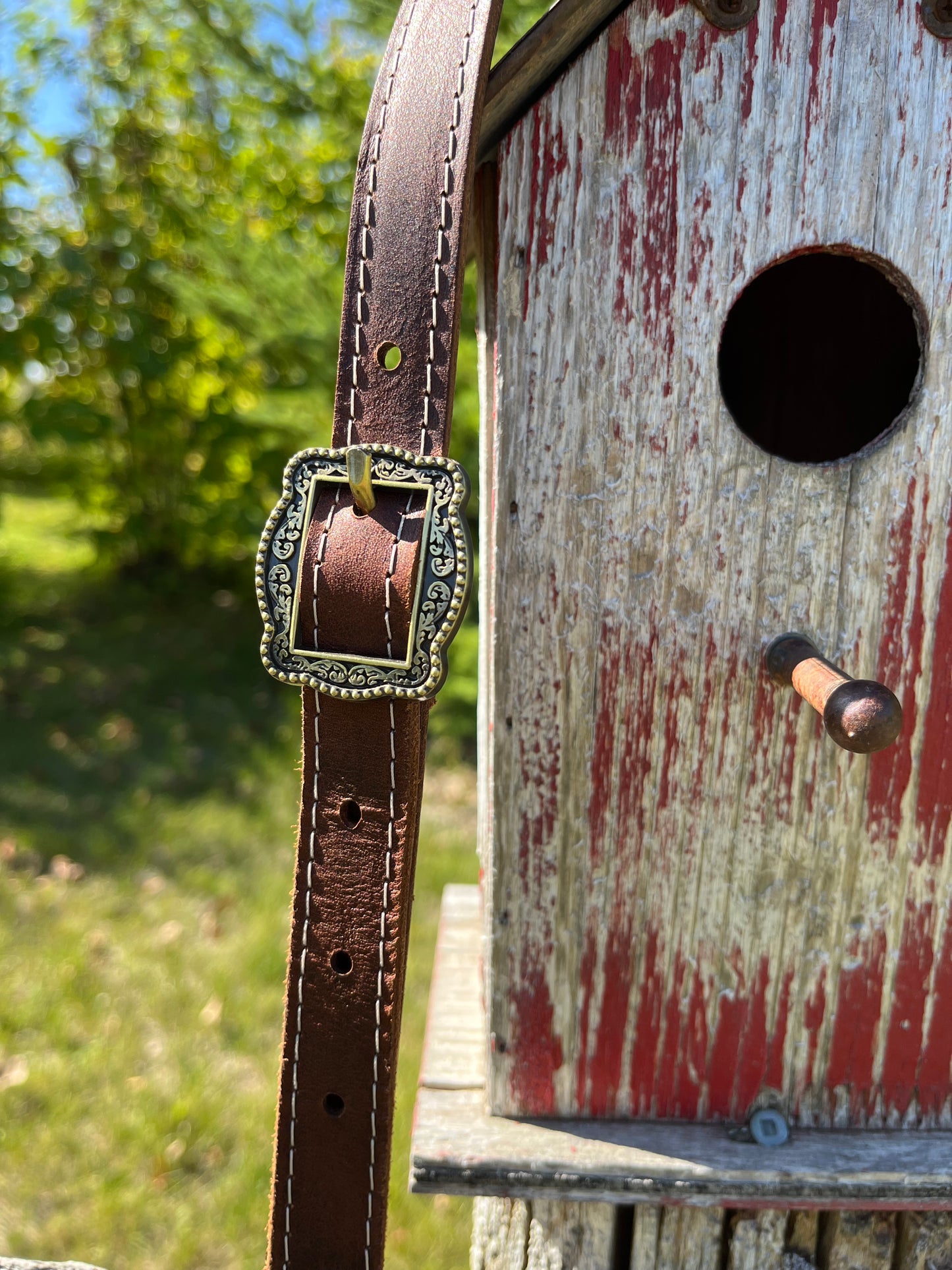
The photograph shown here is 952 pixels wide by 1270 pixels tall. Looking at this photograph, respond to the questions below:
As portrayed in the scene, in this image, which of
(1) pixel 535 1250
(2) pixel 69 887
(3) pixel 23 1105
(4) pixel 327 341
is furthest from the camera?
(4) pixel 327 341

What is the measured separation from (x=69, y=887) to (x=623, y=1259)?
2.67 m

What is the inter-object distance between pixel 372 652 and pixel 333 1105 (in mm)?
518

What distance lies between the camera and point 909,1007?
4.50ft

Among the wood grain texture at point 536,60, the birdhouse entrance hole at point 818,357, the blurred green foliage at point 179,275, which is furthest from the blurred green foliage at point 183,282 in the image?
the wood grain texture at point 536,60

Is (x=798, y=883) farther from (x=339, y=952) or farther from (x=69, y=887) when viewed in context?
(x=69, y=887)

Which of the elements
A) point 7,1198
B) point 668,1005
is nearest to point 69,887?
point 7,1198

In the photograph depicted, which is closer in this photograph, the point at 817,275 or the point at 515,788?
the point at 515,788

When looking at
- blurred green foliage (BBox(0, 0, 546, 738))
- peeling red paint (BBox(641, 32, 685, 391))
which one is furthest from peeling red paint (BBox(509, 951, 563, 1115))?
blurred green foliage (BBox(0, 0, 546, 738))

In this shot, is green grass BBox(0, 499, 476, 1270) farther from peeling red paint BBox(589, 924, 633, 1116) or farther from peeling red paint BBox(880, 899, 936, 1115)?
peeling red paint BBox(880, 899, 936, 1115)

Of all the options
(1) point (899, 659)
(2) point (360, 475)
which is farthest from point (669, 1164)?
(2) point (360, 475)

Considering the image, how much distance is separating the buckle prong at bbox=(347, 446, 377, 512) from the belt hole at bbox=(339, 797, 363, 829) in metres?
0.31

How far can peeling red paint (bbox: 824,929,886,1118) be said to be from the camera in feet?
4.43

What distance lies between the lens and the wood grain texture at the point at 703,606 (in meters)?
1.11

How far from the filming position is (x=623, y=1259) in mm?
1492
